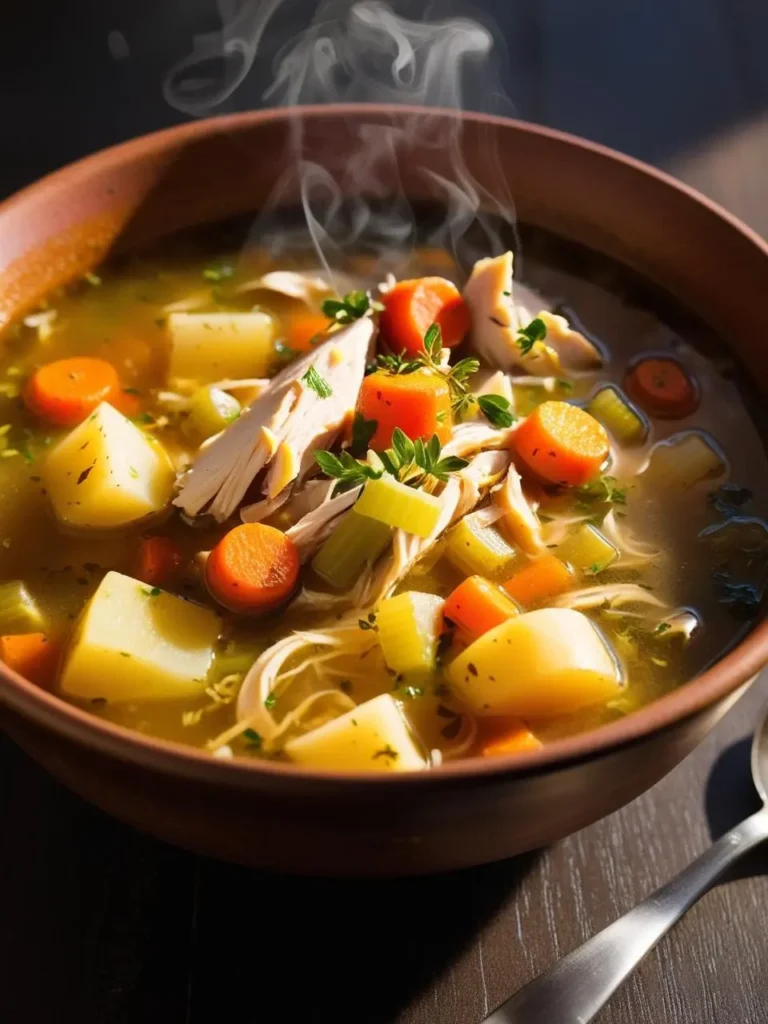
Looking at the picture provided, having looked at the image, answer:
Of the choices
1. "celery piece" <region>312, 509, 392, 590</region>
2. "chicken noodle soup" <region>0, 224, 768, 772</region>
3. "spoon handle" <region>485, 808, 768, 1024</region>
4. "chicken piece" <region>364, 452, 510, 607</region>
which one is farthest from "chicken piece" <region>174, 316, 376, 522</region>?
"spoon handle" <region>485, 808, 768, 1024</region>

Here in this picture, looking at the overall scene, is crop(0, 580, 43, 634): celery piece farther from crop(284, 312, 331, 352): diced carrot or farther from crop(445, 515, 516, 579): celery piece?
crop(284, 312, 331, 352): diced carrot

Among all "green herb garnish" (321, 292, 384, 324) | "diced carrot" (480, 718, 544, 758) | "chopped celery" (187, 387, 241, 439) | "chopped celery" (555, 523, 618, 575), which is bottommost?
"diced carrot" (480, 718, 544, 758)

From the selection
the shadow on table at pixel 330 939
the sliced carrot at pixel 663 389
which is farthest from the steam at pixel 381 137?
the shadow on table at pixel 330 939

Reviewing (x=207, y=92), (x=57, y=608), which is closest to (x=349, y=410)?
(x=57, y=608)

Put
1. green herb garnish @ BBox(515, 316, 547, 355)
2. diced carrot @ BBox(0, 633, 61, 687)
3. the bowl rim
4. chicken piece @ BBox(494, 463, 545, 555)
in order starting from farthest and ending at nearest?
green herb garnish @ BBox(515, 316, 547, 355) → chicken piece @ BBox(494, 463, 545, 555) → diced carrot @ BBox(0, 633, 61, 687) → the bowl rim

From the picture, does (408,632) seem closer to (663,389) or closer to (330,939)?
(330,939)

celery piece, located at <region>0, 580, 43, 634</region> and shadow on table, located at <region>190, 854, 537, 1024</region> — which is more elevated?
celery piece, located at <region>0, 580, 43, 634</region>

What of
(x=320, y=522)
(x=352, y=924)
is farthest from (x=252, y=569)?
(x=352, y=924)

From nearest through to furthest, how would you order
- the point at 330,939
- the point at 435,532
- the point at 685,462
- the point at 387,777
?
the point at 387,777, the point at 330,939, the point at 435,532, the point at 685,462
